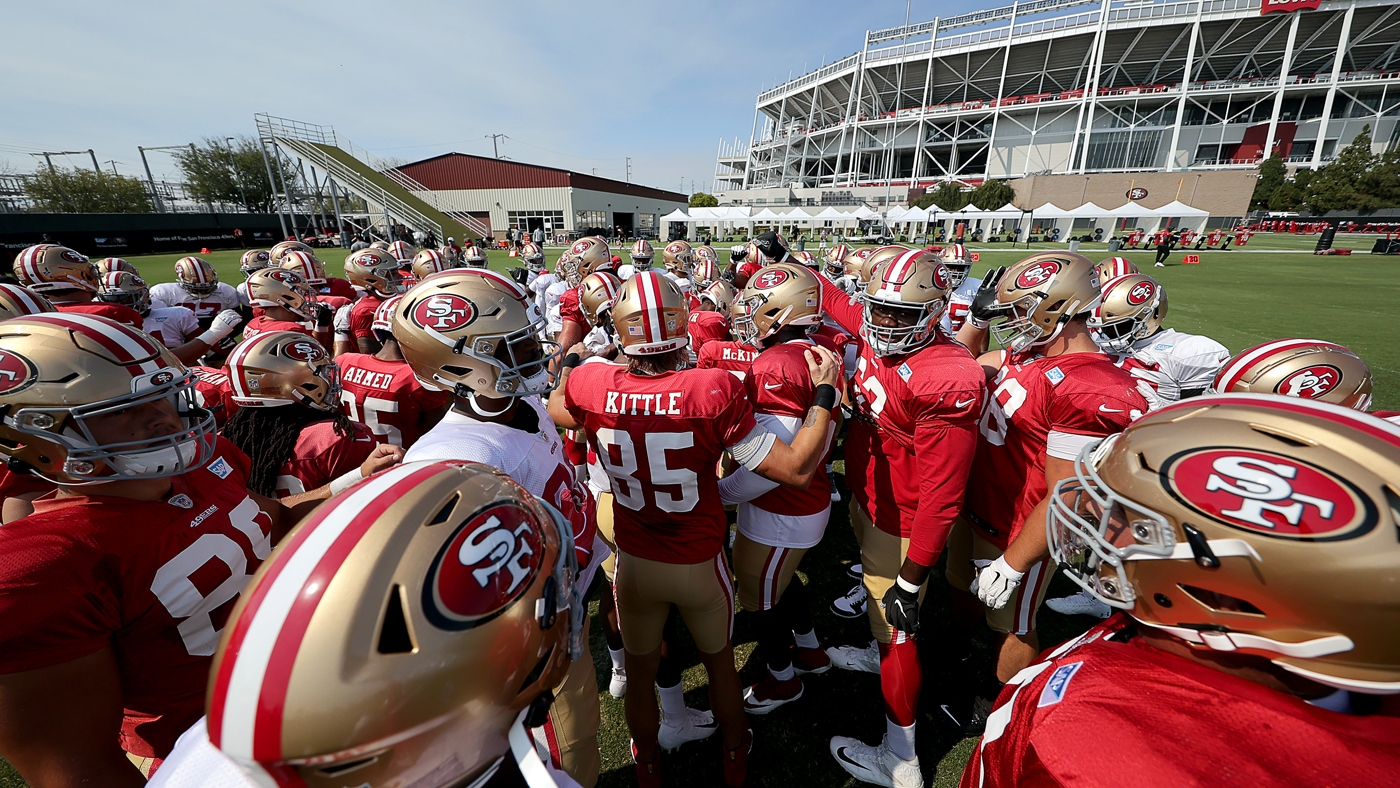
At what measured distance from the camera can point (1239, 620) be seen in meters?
1.28

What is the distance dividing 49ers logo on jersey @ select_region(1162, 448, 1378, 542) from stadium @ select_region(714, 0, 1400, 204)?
7270 centimetres

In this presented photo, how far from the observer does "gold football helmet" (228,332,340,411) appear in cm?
321

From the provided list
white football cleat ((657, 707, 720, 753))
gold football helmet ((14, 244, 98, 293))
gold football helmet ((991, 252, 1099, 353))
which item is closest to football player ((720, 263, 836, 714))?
white football cleat ((657, 707, 720, 753))

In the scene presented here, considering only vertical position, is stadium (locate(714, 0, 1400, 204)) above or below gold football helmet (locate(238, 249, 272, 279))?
above

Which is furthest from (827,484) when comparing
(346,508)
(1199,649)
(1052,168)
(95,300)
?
(1052,168)

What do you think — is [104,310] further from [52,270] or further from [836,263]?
[836,263]

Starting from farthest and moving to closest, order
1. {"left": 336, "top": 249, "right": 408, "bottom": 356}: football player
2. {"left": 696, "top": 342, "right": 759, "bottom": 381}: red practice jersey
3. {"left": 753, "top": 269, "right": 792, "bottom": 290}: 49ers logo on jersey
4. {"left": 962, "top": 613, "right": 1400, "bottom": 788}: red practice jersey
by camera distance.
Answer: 1. {"left": 336, "top": 249, "right": 408, "bottom": 356}: football player
2. {"left": 696, "top": 342, "right": 759, "bottom": 381}: red practice jersey
3. {"left": 753, "top": 269, "right": 792, "bottom": 290}: 49ers logo on jersey
4. {"left": 962, "top": 613, "right": 1400, "bottom": 788}: red practice jersey

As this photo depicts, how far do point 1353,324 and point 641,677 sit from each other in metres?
22.1

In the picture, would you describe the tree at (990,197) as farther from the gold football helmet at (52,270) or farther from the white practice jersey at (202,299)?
the gold football helmet at (52,270)

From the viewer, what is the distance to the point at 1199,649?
141 centimetres

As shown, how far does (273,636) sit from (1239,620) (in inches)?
85.8

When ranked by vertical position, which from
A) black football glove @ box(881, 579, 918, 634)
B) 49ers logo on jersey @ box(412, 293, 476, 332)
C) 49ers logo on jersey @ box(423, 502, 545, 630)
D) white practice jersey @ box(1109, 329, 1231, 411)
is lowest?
black football glove @ box(881, 579, 918, 634)

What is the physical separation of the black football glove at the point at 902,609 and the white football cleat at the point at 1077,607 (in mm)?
2801

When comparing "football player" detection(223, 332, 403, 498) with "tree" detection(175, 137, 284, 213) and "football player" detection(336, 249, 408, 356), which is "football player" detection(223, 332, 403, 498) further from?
"tree" detection(175, 137, 284, 213)
